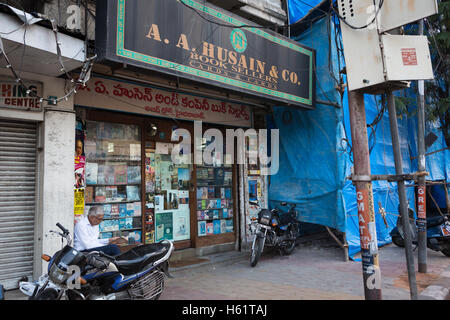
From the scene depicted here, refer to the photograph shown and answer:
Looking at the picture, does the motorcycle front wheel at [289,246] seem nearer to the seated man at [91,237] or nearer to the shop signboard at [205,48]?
the shop signboard at [205,48]

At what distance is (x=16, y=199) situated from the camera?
17.1 feet

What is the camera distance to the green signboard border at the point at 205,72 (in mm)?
4770

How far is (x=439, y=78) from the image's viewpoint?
1105cm

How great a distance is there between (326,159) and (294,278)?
306cm

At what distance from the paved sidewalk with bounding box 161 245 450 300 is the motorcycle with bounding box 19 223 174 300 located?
1025mm

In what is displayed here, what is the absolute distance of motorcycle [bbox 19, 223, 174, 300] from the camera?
3.52 metres

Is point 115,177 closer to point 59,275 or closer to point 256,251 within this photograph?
point 256,251

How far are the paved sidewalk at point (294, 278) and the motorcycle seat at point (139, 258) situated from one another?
42.0 inches

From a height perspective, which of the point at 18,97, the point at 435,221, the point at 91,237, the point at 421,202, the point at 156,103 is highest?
the point at 156,103

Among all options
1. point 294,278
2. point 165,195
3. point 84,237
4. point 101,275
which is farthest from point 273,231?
point 101,275
